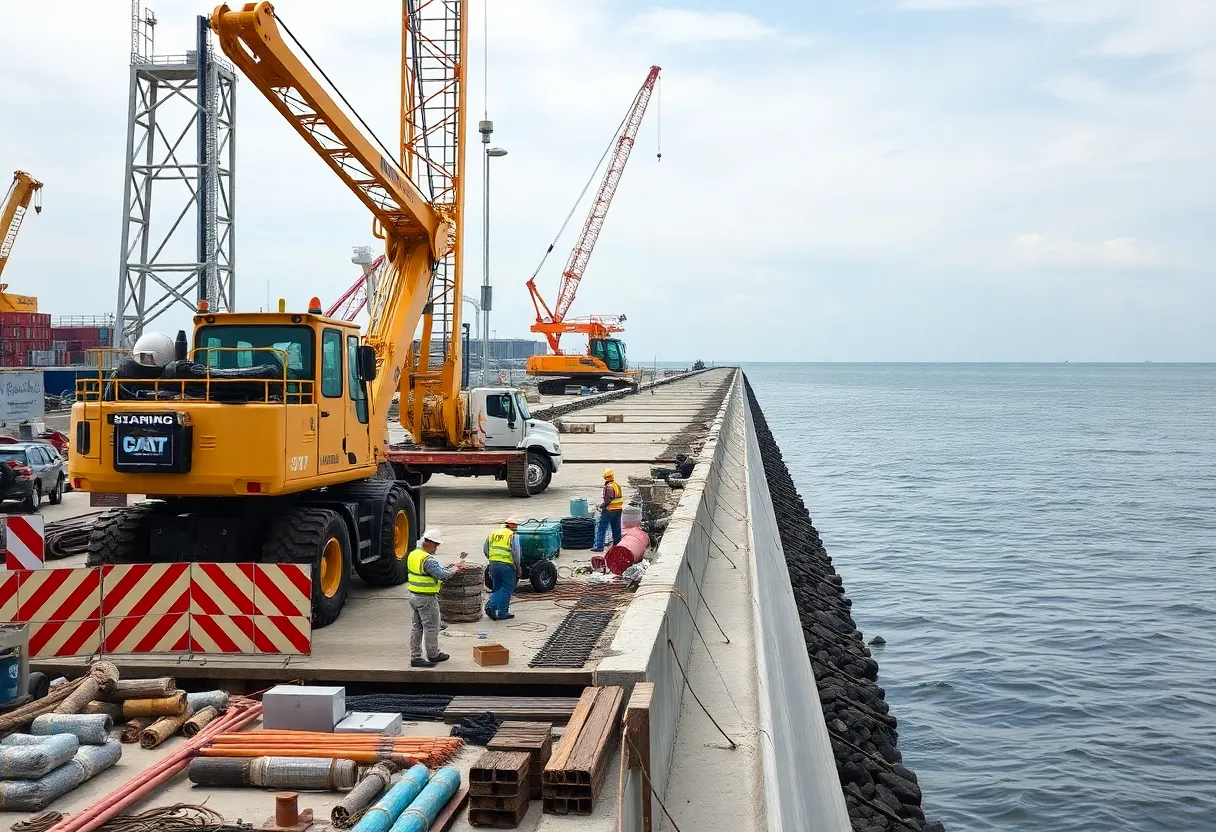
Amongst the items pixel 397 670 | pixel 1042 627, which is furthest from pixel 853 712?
pixel 1042 627

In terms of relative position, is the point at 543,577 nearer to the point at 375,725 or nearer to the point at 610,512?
the point at 610,512

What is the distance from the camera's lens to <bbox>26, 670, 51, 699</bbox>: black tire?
984 centimetres

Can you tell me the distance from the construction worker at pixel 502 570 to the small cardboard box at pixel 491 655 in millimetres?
1962

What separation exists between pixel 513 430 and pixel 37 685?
1543 centimetres

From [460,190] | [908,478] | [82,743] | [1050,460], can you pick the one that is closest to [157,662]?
[82,743]

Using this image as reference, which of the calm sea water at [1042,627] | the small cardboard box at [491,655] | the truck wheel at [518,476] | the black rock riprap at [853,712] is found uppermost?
the truck wheel at [518,476]

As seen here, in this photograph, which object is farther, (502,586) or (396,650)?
(502,586)

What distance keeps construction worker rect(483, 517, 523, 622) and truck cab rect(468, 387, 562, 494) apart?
1146cm

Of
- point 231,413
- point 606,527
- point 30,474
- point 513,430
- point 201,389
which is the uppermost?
point 201,389

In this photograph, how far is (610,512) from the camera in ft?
54.9

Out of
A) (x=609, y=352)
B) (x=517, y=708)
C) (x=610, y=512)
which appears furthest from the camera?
(x=609, y=352)

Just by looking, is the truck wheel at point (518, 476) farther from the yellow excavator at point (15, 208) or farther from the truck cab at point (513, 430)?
the yellow excavator at point (15, 208)

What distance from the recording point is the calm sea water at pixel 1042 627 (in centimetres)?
1798

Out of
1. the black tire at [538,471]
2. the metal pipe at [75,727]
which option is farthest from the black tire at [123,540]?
the black tire at [538,471]
